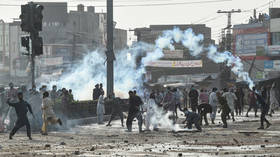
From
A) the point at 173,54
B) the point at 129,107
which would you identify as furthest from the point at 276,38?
the point at 129,107

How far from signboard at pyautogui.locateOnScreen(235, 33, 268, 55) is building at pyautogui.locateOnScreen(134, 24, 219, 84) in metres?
20.3

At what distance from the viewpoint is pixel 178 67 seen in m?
99.5

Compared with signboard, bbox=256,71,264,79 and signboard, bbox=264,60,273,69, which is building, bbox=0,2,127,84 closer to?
signboard, bbox=256,71,264,79

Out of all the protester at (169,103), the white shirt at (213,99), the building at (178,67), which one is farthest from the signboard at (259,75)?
the protester at (169,103)

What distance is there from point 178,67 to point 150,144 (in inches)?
3199

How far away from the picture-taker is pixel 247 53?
219ft

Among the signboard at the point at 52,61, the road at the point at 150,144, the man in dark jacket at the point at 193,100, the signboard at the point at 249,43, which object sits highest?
the signboard at the point at 249,43

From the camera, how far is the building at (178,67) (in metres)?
91.1

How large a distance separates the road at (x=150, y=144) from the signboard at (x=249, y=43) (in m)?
42.0

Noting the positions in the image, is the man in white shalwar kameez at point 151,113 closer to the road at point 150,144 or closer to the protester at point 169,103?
the road at point 150,144

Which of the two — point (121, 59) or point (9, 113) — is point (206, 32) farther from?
point (9, 113)

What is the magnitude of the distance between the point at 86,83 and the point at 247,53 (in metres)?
18.1

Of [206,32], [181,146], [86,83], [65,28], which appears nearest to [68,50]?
[65,28]

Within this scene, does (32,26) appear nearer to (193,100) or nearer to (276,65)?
(193,100)
